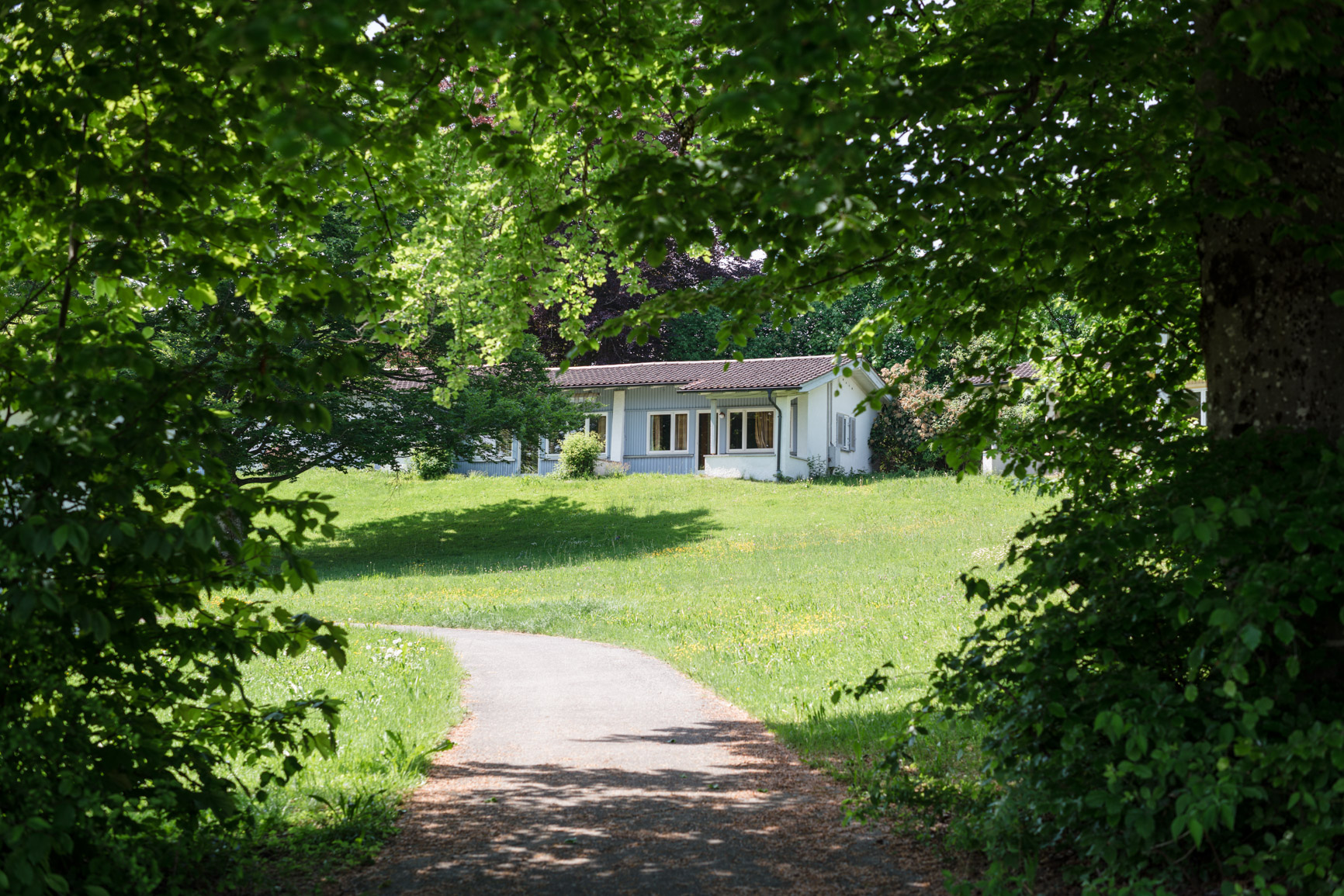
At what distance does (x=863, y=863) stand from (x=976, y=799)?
26.5 inches

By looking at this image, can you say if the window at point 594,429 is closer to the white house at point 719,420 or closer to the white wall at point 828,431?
the white house at point 719,420

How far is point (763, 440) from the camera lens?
119ft

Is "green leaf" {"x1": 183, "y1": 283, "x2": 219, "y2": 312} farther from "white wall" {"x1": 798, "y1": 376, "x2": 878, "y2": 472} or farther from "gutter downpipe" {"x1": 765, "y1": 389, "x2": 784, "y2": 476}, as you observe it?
"gutter downpipe" {"x1": 765, "y1": 389, "x2": 784, "y2": 476}

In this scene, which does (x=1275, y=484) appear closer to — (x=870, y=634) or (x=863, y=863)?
(x=863, y=863)

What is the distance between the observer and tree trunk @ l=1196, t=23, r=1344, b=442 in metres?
4.47

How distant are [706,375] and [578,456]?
18.3ft

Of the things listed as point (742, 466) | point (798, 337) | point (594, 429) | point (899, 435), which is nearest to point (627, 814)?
point (742, 466)

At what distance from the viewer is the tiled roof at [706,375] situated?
35500mm

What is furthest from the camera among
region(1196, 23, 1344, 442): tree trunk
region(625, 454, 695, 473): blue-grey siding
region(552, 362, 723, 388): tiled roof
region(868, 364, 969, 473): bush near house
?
region(625, 454, 695, 473): blue-grey siding

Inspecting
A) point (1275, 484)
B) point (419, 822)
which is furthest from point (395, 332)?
point (1275, 484)

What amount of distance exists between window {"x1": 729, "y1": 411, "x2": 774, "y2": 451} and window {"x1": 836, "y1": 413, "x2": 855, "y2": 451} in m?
2.72

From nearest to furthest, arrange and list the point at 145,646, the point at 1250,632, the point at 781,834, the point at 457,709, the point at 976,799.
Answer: the point at 1250,632, the point at 145,646, the point at 976,799, the point at 781,834, the point at 457,709

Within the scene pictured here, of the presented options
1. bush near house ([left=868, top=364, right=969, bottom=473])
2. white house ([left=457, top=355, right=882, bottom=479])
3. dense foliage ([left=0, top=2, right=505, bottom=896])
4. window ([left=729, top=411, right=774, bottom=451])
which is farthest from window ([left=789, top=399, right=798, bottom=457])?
dense foliage ([left=0, top=2, right=505, bottom=896])

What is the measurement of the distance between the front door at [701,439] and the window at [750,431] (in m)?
1.16
